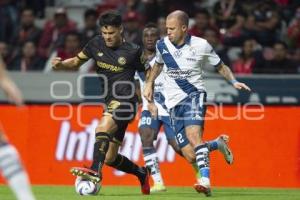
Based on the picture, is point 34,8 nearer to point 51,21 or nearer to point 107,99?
point 51,21

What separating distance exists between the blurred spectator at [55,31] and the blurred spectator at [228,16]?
306 cm

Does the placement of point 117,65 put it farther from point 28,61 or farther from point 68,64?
point 28,61

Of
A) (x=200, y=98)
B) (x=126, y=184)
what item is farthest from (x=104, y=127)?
(x=126, y=184)

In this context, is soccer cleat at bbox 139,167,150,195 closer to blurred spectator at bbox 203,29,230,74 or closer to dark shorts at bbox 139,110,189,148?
dark shorts at bbox 139,110,189,148

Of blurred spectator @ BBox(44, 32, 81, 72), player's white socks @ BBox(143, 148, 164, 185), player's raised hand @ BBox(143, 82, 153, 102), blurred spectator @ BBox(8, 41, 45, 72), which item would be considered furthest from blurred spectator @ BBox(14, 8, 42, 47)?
player's raised hand @ BBox(143, 82, 153, 102)

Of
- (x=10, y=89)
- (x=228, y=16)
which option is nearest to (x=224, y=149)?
(x=10, y=89)

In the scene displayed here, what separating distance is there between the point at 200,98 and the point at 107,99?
4.04 feet

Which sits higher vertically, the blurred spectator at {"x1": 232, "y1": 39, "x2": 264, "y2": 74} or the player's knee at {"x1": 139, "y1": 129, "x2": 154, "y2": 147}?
the blurred spectator at {"x1": 232, "y1": 39, "x2": 264, "y2": 74}

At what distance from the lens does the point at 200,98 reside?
12922 millimetres

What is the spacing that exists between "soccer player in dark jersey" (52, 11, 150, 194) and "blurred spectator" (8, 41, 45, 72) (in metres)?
6.91

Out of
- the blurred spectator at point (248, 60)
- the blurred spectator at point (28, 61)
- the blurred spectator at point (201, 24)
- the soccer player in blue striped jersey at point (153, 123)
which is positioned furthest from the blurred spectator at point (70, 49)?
the soccer player in blue striped jersey at point (153, 123)

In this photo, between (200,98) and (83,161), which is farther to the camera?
(83,161)

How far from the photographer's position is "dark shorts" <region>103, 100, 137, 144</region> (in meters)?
12.9

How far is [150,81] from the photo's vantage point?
1298 cm
